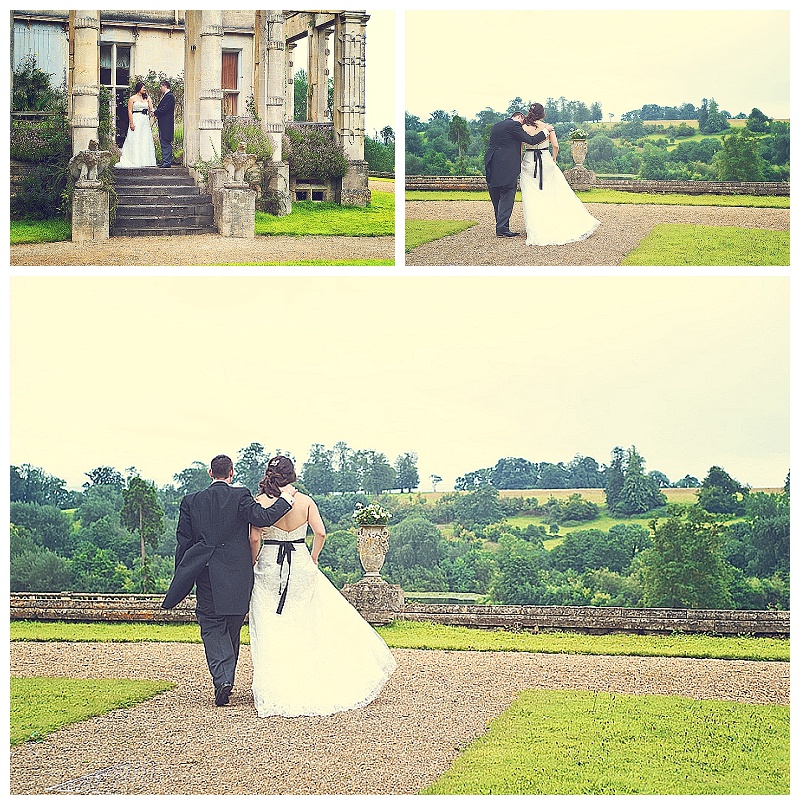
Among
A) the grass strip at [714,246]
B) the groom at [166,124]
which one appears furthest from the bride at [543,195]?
the groom at [166,124]

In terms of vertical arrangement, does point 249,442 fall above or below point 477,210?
below

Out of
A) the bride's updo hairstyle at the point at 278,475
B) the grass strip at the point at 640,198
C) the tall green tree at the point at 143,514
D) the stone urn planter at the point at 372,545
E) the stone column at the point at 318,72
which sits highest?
the stone column at the point at 318,72

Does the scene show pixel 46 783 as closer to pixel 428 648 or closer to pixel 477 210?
pixel 428 648

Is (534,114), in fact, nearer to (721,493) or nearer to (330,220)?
(330,220)

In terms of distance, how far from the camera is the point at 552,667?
10.6 metres

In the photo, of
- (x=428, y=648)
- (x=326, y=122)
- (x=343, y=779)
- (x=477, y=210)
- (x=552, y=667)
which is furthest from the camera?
(x=326, y=122)

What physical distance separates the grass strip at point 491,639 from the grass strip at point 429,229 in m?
4.21

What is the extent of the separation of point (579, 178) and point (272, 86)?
4772mm

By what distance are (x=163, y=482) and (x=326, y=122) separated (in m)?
7.38

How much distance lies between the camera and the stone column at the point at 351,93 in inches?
622

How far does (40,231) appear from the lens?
12828 millimetres

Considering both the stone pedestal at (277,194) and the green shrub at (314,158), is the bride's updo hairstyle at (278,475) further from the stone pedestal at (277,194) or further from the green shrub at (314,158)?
the green shrub at (314,158)

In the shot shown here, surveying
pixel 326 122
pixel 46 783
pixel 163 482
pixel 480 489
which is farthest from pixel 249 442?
pixel 46 783

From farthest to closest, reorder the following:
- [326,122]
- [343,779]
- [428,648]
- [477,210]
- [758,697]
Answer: [326,122] < [477,210] < [428,648] < [758,697] < [343,779]
